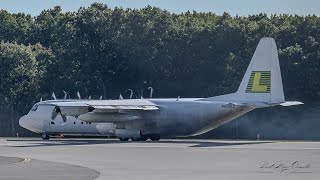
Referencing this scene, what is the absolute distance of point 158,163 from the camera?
40.1 meters

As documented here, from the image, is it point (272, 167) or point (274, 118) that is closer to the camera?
point (272, 167)

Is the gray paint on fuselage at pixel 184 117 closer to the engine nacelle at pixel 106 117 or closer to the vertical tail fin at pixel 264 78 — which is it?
the engine nacelle at pixel 106 117

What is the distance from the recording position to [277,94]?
63250mm

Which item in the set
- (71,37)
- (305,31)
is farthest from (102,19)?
(305,31)

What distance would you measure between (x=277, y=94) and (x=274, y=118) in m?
18.3

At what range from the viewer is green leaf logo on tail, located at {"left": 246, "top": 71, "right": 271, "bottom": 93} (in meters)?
63.7

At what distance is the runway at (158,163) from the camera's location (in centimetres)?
3362

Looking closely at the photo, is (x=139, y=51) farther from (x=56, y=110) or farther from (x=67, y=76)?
(x=56, y=110)

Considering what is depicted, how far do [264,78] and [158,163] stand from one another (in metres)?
25.5

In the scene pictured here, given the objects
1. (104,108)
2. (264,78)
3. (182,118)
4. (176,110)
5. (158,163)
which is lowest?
(158,163)

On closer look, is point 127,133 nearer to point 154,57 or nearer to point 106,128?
point 106,128

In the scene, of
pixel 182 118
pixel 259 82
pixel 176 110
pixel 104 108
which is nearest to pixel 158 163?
pixel 259 82

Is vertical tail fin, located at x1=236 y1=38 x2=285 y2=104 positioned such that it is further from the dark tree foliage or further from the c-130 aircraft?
the dark tree foliage

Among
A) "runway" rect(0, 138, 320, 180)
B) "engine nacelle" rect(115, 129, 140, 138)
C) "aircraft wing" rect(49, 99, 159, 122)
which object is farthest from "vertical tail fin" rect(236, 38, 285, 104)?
"runway" rect(0, 138, 320, 180)
